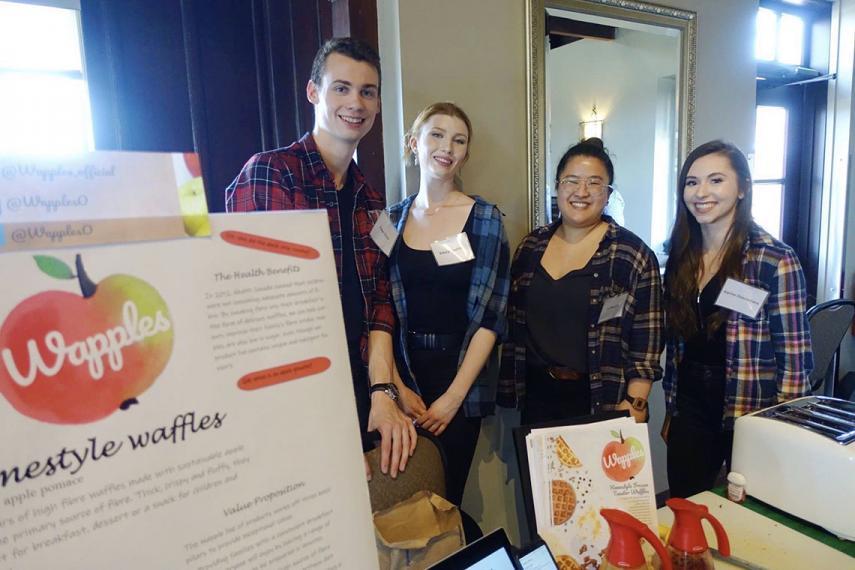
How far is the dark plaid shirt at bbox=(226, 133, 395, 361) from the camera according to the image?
1189mm

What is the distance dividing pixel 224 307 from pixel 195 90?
1274 mm

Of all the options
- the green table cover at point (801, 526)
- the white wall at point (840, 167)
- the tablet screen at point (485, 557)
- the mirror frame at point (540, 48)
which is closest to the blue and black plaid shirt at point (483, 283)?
the mirror frame at point (540, 48)

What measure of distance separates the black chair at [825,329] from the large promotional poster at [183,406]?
242 cm

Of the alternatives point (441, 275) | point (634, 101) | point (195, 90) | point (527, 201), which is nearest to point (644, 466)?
point (441, 275)

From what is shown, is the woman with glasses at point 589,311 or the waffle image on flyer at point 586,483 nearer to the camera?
the waffle image on flyer at point 586,483

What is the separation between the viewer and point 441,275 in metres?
1.50

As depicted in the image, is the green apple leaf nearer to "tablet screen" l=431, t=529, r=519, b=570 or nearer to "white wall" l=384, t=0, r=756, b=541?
"tablet screen" l=431, t=529, r=519, b=570

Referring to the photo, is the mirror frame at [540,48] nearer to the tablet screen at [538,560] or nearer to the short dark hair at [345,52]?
the short dark hair at [345,52]

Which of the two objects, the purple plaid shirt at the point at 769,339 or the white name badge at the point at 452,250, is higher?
the white name badge at the point at 452,250

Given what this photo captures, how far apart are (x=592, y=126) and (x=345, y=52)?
122 cm

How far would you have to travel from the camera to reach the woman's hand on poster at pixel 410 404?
1.50m

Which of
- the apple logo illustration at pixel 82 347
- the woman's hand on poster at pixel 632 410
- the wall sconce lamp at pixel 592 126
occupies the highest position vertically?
the wall sconce lamp at pixel 592 126

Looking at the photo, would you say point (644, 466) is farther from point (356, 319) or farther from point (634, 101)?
point (634, 101)

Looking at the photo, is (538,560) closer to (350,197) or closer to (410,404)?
(410,404)
